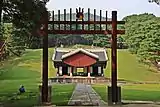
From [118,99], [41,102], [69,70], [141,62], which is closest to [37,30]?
[41,102]

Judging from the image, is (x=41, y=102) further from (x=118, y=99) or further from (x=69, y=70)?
(x=69, y=70)

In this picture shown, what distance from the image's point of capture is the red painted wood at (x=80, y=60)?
164 ft

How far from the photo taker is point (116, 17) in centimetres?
1652

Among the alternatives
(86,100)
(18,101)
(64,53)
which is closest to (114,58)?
(86,100)

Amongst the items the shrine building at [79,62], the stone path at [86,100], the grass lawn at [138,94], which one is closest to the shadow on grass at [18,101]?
the stone path at [86,100]

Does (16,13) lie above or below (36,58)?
above

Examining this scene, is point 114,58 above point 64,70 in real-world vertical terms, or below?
above

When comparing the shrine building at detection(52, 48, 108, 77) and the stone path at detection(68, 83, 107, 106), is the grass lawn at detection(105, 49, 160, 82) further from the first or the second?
the stone path at detection(68, 83, 107, 106)

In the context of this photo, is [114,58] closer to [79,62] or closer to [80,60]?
[79,62]

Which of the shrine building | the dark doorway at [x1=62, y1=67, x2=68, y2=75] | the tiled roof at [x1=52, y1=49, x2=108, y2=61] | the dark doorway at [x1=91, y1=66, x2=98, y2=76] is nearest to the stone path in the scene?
the shrine building

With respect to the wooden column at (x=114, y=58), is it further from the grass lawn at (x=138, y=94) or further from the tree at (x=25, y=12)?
the grass lawn at (x=138, y=94)

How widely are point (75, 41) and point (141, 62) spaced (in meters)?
63.3

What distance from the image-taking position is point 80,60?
50.7 m

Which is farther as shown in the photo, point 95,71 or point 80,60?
point 95,71
